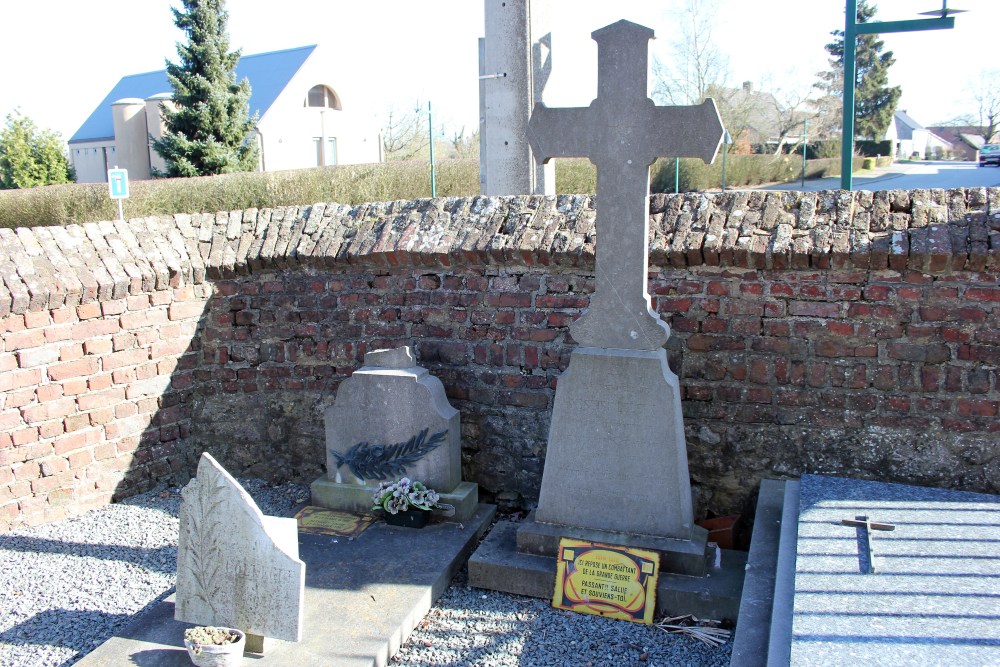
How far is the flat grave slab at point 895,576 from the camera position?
2.42 meters

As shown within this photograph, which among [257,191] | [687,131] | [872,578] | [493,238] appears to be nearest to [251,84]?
[257,191]

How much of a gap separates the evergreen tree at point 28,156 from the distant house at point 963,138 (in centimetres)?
5581

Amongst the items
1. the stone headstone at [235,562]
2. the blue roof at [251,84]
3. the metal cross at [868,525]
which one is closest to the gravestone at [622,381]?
the metal cross at [868,525]

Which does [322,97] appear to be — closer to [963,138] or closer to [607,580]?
[607,580]

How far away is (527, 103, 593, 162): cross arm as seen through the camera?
383 centimetres

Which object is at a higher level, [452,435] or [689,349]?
[689,349]

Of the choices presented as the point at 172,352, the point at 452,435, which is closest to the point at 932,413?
the point at 452,435

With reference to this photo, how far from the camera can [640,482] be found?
12.5 ft

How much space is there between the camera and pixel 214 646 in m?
2.98

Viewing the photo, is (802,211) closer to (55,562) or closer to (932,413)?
(932,413)

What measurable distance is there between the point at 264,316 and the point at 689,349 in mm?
2808

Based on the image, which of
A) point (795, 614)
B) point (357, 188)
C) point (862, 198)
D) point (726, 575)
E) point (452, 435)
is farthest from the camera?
point (357, 188)

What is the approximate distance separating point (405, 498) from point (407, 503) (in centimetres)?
3

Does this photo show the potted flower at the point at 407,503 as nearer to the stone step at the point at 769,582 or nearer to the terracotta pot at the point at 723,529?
the terracotta pot at the point at 723,529
